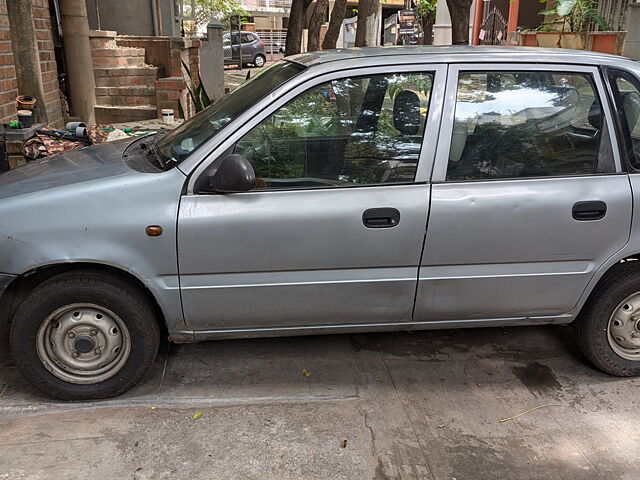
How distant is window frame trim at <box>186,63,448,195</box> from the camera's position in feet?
10.5

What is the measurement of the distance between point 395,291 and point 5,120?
5.04 meters

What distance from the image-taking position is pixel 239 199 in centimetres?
317

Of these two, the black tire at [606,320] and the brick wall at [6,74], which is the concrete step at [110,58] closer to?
the brick wall at [6,74]

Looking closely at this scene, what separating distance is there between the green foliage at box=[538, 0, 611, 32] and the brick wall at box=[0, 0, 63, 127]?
8839 mm

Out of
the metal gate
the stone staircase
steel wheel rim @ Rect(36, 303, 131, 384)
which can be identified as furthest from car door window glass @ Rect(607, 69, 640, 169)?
the metal gate

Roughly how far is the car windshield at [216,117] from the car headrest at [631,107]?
1.84m

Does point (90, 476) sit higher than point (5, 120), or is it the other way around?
point (5, 120)

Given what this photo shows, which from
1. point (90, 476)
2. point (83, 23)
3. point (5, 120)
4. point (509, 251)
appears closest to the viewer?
point (90, 476)

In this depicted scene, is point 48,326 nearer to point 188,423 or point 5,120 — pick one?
point 188,423

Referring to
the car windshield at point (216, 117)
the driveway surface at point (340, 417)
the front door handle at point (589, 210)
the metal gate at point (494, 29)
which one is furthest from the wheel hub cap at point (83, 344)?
the metal gate at point (494, 29)

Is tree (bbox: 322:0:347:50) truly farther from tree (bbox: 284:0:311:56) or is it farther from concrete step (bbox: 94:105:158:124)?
concrete step (bbox: 94:105:158:124)

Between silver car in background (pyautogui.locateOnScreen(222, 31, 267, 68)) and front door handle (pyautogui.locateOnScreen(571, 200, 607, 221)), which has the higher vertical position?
front door handle (pyautogui.locateOnScreen(571, 200, 607, 221))

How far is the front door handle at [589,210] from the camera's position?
3340 mm

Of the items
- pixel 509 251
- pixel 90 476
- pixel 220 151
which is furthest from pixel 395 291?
pixel 90 476
